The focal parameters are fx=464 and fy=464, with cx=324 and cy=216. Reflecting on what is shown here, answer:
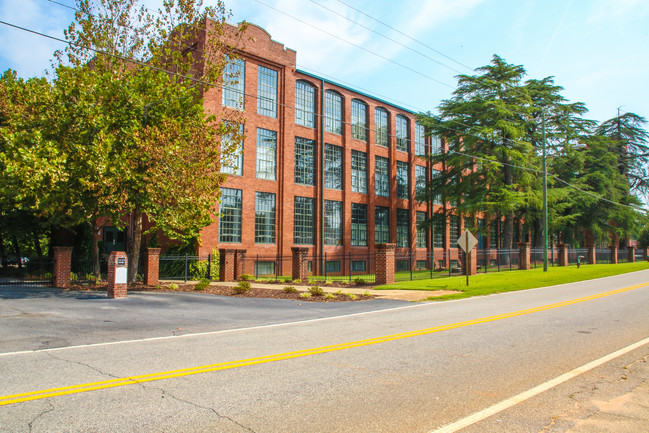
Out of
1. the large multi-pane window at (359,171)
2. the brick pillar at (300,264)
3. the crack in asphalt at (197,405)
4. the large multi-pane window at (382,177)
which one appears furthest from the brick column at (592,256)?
the crack in asphalt at (197,405)

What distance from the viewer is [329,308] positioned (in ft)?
48.8

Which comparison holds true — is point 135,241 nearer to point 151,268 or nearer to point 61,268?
point 151,268

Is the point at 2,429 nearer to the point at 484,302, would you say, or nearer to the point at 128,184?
the point at 484,302

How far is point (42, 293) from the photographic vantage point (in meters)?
17.2

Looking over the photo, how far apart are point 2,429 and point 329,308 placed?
36.5 ft

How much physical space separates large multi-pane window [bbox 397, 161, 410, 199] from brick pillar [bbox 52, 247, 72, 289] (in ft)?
95.6

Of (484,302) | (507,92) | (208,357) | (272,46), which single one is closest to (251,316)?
(208,357)

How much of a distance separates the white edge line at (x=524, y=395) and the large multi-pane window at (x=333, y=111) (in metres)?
30.8

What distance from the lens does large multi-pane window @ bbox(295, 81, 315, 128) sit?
34594 mm

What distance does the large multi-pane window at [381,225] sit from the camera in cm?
4010

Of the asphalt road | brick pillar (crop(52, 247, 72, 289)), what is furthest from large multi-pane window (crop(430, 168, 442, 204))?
brick pillar (crop(52, 247, 72, 289))

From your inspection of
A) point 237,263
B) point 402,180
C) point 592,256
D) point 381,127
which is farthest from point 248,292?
point 592,256

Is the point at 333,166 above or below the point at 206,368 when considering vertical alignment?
above

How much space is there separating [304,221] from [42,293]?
19508mm
